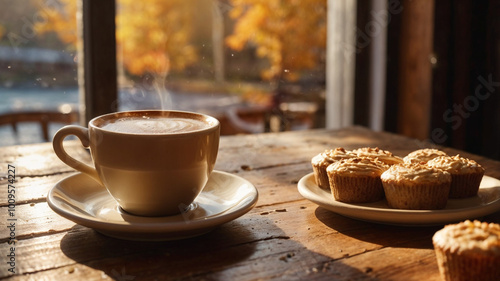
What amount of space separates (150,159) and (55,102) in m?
4.12

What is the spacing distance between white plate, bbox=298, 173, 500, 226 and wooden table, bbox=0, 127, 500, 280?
0.02m

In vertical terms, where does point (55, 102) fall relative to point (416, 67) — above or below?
below

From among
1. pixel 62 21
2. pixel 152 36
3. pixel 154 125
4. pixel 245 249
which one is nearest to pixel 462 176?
pixel 245 249

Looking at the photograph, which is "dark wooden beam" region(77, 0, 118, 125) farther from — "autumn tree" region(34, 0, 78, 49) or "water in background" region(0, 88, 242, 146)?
"autumn tree" region(34, 0, 78, 49)

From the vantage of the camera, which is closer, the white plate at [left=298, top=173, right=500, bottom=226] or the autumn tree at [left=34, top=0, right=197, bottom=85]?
the white plate at [left=298, top=173, right=500, bottom=226]

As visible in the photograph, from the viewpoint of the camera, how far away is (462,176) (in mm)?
874

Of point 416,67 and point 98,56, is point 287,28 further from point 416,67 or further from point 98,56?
point 98,56

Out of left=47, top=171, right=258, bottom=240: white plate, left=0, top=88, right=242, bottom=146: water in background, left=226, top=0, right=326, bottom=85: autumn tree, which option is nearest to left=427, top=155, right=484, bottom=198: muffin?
left=47, top=171, right=258, bottom=240: white plate

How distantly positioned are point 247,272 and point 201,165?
184mm

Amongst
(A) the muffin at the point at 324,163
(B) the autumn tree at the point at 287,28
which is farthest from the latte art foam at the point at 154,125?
(B) the autumn tree at the point at 287,28

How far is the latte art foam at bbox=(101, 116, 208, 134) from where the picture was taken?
30.4 inches

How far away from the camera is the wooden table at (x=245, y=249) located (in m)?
0.65

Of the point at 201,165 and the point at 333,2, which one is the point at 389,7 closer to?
the point at 333,2

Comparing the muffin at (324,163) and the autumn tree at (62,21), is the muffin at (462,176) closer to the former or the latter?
the muffin at (324,163)
